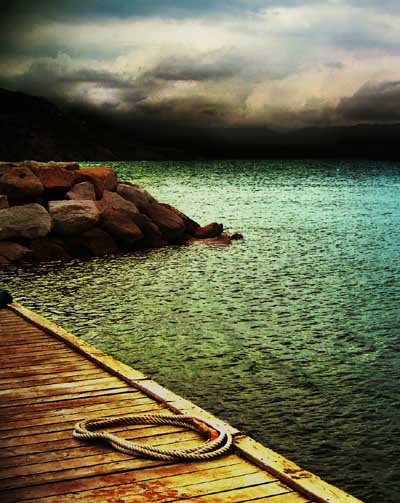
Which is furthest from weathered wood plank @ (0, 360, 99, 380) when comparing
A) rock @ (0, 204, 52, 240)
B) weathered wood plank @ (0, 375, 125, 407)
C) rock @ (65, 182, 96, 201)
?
rock @ (65, 182, 96, 201)

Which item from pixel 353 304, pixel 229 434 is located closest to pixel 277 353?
pixel 353 304

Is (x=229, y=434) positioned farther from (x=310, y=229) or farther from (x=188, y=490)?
(x=310, y=229)

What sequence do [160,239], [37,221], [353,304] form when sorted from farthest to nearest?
1. [160,239]
2. [37,221]
3. [353,304]

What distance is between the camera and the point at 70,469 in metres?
5.10

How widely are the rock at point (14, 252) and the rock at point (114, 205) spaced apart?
10.7ft

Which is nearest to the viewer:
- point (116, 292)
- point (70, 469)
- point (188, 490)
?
point (188, 490)

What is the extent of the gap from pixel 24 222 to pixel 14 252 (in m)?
1.14

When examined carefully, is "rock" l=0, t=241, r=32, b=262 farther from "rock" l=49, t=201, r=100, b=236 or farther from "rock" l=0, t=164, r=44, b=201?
"rock" l=0, t=164, r=44, b=201

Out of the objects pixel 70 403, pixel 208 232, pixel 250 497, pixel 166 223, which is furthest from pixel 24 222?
pixel 250 497

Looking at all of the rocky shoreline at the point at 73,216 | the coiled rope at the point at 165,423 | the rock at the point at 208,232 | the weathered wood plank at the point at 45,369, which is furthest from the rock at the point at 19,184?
the coiled rope at the point at 165,423

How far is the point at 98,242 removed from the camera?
23609 mm

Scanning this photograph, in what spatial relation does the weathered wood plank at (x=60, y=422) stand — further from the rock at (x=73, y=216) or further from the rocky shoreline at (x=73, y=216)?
the rock at (x=73, y=216)

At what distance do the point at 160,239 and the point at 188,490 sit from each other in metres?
21.5

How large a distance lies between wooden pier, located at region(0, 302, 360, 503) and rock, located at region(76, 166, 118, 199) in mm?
18030
